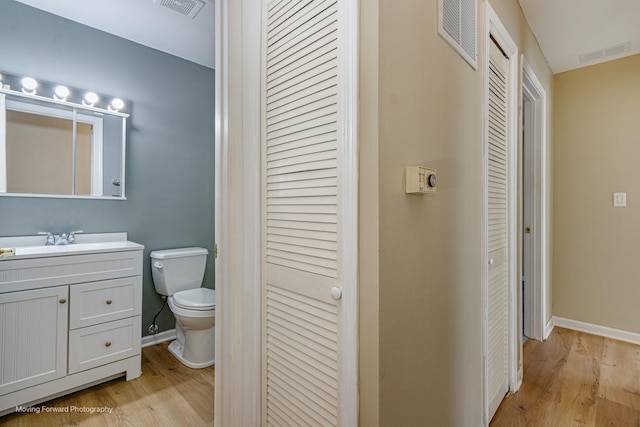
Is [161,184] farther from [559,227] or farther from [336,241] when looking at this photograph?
[559,227]

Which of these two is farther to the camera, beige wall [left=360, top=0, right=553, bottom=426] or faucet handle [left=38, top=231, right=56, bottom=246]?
faucet handle [left=38, top=231, right=56, bottom=246]

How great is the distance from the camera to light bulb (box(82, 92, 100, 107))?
2.24m

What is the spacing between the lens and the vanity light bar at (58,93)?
77.7 inches

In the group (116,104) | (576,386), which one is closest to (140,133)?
(116,104)

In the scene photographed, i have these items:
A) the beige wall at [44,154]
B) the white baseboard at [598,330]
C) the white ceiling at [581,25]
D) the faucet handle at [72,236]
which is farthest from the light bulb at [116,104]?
the white baseboard at [598,330]

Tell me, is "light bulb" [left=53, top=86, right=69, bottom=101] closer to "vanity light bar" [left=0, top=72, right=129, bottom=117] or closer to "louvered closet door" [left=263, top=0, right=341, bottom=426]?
"vanity light bar" [left=0, top=72, right=129, bottom=117]

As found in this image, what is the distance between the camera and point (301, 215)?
42.6 inches

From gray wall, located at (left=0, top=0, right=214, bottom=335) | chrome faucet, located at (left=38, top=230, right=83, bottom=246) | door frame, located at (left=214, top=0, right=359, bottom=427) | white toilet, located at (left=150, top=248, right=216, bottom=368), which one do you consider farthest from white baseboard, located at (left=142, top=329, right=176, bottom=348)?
door frame, located at (left=214, top=0, right=359, bottom=427)

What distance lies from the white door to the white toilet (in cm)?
104

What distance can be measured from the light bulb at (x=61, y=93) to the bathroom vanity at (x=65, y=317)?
38.7 inches

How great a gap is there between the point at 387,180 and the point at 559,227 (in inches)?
119

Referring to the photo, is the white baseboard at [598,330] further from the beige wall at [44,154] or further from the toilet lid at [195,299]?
the beige wall at [44,154]

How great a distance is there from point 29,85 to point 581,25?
386cm

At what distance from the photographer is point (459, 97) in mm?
1260
